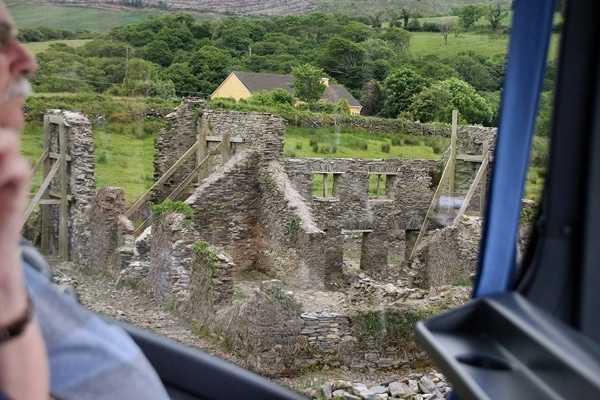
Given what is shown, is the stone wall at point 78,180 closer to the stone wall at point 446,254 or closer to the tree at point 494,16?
the tree at point 494,16

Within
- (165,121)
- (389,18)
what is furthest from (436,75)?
(165,121)

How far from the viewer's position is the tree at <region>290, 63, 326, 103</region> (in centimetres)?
221

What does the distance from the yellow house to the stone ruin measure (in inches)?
10.8

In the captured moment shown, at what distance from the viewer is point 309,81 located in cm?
230

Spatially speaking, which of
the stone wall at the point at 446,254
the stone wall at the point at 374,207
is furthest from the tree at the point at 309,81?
the stone wall at the point at 374,207

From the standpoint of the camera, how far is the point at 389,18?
2.79 metres

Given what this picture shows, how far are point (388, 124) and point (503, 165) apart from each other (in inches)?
79.8

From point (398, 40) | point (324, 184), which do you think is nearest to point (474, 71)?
point (398, 40)

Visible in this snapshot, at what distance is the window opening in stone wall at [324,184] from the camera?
211 inches

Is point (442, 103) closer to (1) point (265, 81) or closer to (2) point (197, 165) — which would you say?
(1) point (265, 81)

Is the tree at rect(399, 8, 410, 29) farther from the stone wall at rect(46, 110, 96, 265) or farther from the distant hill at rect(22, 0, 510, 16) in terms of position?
the stone wall at rect(46, 110, 96, 265)

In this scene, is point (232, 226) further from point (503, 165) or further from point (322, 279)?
point (503, 165)

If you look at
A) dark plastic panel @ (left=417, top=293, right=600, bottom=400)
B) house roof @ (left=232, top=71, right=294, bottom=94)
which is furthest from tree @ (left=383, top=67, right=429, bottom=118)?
dark plastic panel @ (left=417, top=293, right=600, bottom=400)

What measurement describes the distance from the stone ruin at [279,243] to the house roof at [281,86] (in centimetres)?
33
